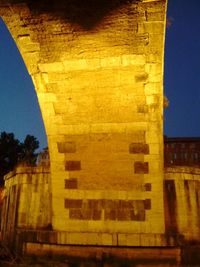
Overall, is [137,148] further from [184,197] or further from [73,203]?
[184,197]

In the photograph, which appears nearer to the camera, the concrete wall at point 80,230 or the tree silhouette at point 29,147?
the concrete wall at point 80,230

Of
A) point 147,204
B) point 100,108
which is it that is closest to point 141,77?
point 100,108

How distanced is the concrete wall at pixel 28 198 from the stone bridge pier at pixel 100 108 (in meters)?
2.64

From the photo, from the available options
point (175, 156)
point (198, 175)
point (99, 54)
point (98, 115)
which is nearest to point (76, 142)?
point (98, 115)

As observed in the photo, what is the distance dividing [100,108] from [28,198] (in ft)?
15.2

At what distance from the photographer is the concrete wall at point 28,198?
9.20m

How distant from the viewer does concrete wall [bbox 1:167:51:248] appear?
920cm

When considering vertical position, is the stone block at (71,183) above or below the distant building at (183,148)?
below

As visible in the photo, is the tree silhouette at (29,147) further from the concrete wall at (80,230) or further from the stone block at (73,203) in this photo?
the stone block at (73,203)

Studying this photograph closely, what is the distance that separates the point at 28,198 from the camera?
32.6ft

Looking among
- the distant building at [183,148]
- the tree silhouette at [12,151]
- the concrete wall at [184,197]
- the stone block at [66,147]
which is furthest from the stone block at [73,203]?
the distant building at [183,148]

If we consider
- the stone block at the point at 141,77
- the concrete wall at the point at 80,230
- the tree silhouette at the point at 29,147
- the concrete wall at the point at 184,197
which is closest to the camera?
the stone block at the point at 141,77

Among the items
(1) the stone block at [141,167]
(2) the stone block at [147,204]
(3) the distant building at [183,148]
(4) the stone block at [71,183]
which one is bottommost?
(2) the stone block at [147,204]

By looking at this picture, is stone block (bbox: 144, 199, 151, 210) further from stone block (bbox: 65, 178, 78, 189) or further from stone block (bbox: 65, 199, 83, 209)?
stone block (bbox: 65, 178, 78, 189)
